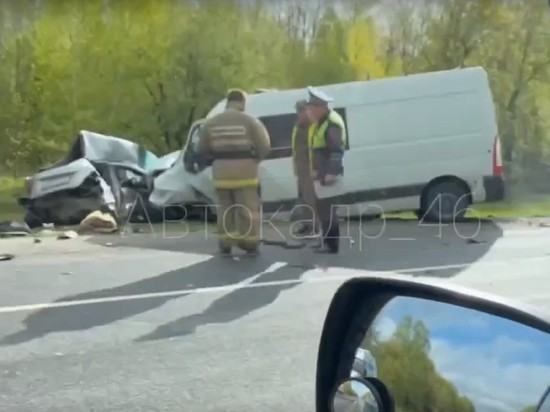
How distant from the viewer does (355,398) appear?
1029 mm

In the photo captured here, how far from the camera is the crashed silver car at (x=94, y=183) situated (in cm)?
267

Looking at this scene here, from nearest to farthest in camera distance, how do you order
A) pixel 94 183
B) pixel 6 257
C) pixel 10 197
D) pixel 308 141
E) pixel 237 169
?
pixel 10 197, pixel 308 141, pixel 237 169, pixel 94 183, pixel 6 257

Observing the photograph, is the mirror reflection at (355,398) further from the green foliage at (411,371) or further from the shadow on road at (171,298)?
the shadow on road at (171,298)

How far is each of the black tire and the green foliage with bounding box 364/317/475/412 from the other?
1458 millimetres

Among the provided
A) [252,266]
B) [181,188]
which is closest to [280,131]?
[181,188]

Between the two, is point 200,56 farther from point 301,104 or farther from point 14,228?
point 14,228

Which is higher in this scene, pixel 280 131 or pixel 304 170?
pixel 280 131

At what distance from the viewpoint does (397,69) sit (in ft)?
8.04

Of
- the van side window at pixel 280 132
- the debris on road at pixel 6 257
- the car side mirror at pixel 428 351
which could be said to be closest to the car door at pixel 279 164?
the van side window at pixel 280 132

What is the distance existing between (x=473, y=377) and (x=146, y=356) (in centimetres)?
161

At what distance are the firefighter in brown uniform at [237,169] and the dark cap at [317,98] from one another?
0.61 feet

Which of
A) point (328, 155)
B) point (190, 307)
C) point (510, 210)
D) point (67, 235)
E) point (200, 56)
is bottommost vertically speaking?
point (190, 307)

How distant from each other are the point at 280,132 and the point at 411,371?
1.81m

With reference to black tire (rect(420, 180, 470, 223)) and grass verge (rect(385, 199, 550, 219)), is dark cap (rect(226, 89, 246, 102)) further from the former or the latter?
grass verge (rect(385, 199, 550, 219))
